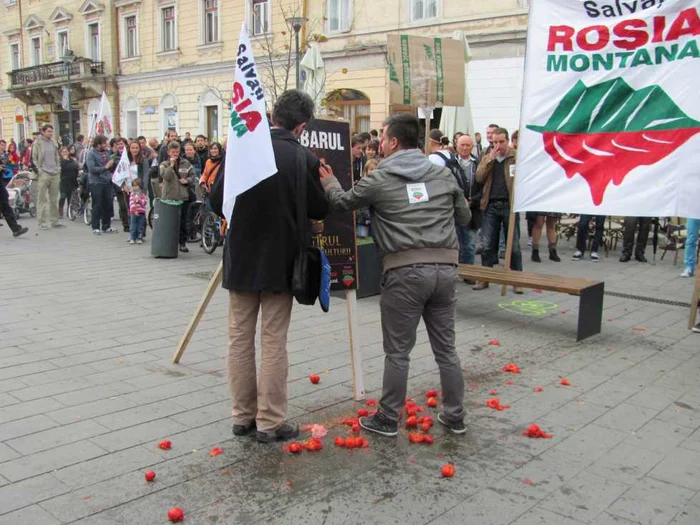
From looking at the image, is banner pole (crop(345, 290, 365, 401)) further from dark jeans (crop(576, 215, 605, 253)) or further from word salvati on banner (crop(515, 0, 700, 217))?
dark jeans (crop(576, 215, 605, 253))

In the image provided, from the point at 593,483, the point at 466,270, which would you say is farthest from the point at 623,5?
the point at 593,483

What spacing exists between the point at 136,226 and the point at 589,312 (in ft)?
26.9

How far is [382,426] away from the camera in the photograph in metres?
4.04

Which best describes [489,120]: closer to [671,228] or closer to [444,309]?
[671,228]

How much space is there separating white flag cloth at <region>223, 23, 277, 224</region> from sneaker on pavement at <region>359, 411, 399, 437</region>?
4.77 ft

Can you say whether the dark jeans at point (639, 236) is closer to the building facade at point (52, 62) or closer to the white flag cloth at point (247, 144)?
the white flag cloth at point (247, 144)

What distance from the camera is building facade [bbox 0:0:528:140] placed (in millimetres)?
19656

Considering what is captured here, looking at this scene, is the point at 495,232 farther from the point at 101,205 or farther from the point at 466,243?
the point at 101,205

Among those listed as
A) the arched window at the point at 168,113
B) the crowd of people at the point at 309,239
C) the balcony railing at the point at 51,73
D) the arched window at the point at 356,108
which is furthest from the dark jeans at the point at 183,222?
the balcony railing at the point at 51,73

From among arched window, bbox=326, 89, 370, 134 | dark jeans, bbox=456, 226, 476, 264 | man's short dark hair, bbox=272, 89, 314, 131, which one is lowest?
dark jeans, bbox=456, 226, 476, 264

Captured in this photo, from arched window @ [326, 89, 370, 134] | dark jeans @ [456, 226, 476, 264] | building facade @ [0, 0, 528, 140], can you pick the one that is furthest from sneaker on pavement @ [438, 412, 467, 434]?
arched window @ [326, 89, 370, 134]

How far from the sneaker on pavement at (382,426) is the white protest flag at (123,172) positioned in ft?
32.1

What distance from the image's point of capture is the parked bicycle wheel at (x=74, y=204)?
1572 centimetres

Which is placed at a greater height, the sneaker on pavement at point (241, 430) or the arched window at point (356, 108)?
the arched window at point (356, 108)
